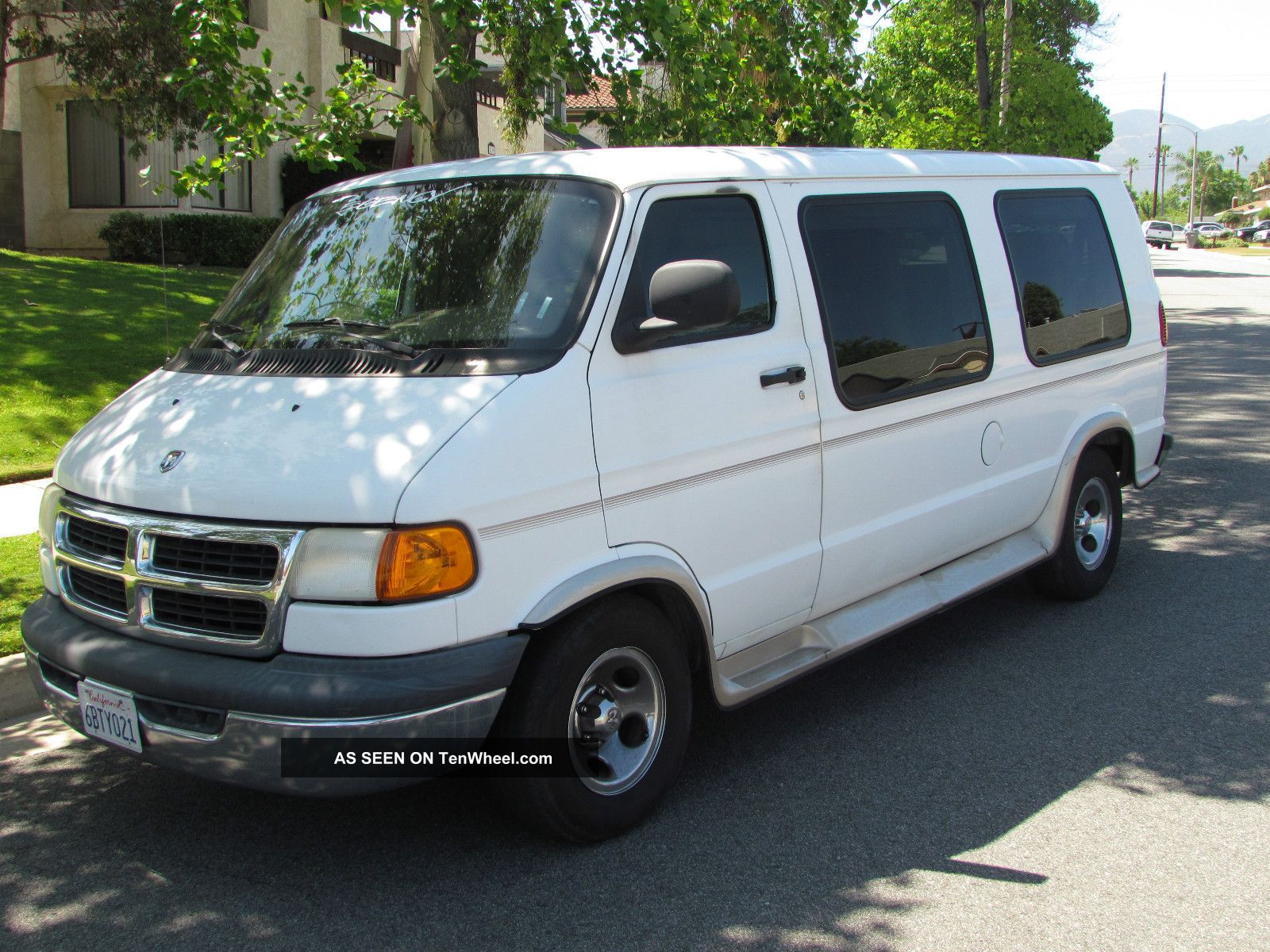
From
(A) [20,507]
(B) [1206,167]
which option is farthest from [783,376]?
(B) [1206,167]

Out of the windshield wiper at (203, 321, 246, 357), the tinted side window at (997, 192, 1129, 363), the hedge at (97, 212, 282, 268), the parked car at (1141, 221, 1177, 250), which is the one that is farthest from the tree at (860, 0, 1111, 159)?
the parked car at (1141, 221, 1177, 250)

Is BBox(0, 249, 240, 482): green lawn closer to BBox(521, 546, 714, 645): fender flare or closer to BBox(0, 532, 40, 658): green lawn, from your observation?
BBox(0, 532, 40, 658): green lawn

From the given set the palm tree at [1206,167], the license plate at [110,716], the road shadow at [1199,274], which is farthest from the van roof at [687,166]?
the palm tree at [1206,167]

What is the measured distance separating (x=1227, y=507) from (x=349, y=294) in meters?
6.74

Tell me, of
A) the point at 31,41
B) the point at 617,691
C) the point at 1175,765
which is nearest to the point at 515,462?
the point at 617,691

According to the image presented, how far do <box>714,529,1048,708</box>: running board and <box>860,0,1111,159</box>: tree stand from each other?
68.7 ft

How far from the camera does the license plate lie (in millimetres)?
3734

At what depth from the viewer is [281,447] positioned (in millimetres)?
3729

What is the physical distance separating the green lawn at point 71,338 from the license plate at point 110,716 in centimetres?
401

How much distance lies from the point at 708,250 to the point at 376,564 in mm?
1732

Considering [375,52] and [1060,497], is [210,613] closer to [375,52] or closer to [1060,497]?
[1060,497]

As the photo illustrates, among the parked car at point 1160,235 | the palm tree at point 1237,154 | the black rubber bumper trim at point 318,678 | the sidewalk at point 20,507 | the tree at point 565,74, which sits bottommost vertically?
the sidewalk at point 20,507

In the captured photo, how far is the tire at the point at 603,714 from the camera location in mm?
3756

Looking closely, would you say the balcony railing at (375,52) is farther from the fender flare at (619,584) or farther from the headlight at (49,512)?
the fender flare at (619,584)
